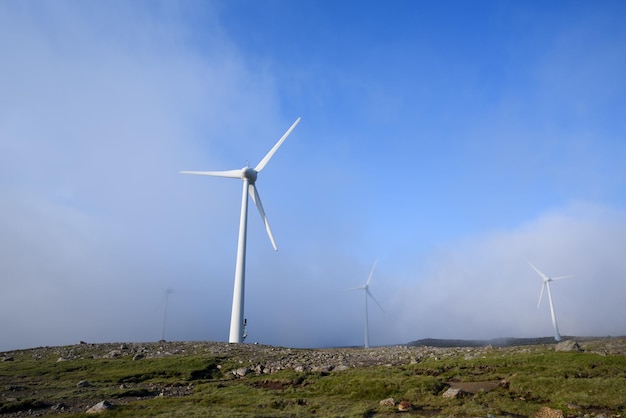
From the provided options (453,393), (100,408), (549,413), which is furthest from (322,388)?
(549,413)

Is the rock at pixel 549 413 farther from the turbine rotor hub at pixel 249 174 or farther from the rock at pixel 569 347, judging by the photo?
the turbine rotor hub at pixel 249 174

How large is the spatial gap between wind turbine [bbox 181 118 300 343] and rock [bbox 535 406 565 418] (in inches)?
1992

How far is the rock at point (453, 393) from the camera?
2680 centimetres

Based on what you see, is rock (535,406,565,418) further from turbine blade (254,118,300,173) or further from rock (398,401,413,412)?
turbine blade (254,118,300,173)

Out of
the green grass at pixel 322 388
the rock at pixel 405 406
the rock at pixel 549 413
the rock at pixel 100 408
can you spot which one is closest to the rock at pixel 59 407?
the green grass at pixel 322 388

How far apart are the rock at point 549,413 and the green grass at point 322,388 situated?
20.4 inches

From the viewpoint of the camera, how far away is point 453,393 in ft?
88.6

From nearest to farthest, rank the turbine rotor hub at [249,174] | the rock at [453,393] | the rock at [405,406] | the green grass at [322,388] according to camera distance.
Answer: the green grass at [322,388], the rock at [405,406], the rock at [453,393], the turbine rotor hub at [249,174]

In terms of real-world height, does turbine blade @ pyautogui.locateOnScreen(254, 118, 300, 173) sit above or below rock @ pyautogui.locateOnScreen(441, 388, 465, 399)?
above

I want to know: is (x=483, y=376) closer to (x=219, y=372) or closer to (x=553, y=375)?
(x=553, y=375)

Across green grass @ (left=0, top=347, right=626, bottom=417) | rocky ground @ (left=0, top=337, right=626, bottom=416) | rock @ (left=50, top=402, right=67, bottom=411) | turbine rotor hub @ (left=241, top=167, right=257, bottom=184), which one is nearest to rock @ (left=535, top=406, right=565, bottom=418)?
green grass @ (left=0, top=347, right=626, bottom=417)

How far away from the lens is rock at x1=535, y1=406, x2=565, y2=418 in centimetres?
2158

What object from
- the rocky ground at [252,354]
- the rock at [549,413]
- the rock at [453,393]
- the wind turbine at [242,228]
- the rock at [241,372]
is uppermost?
the wind turbine at [242,228]

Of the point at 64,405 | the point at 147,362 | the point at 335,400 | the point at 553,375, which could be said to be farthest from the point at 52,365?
the point at 553,375
